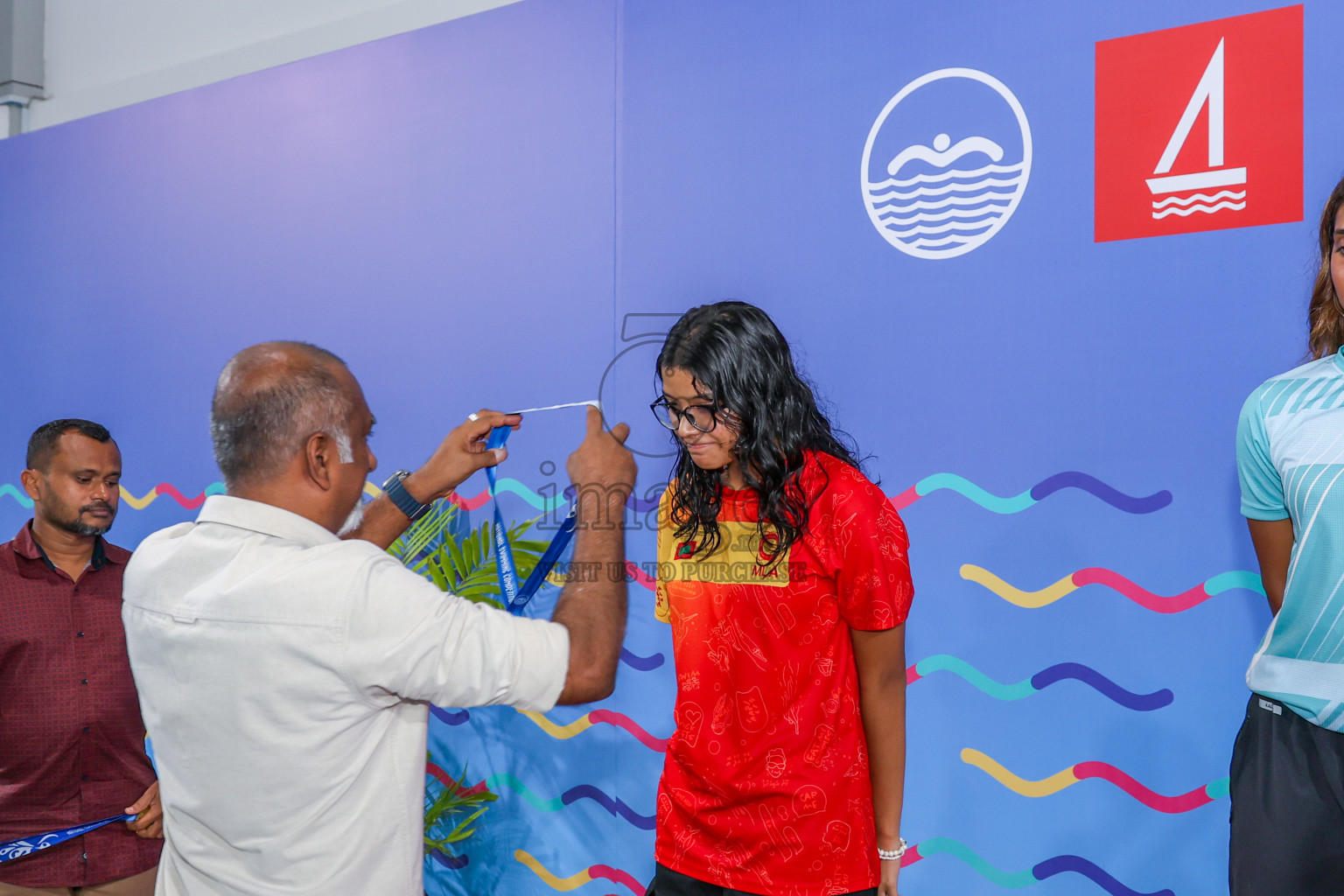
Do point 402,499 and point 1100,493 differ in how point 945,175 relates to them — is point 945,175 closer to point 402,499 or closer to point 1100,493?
point 1100,493

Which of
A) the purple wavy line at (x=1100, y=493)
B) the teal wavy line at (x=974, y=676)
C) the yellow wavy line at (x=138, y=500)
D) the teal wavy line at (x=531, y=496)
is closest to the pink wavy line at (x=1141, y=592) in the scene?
the purple wavy line at (x=1100, y=493)

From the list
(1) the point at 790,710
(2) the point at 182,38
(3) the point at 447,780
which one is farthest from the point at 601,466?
(2) the point at 182,38

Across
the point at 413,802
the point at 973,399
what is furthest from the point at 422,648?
the point at 973,399

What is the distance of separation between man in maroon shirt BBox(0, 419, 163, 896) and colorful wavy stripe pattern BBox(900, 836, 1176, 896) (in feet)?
6.02

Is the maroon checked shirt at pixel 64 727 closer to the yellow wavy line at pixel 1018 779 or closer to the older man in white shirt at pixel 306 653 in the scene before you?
the older man in white shirt at pixel 306 653

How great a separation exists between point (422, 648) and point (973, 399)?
146 centimetres

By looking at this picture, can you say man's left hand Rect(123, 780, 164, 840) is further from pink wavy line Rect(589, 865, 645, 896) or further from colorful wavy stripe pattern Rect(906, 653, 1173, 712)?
colorful wavy stripe pattern Rect(906, 653, 1173, 712)

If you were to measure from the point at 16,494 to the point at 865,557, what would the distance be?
12.9ft

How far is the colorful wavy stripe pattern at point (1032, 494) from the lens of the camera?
2.09 metres

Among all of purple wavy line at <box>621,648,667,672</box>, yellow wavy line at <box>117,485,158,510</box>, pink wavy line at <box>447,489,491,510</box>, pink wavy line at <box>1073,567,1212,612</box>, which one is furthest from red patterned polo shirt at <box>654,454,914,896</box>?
yellow wavy line at <box>117,485,158,510</box>

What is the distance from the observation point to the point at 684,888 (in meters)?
1.77

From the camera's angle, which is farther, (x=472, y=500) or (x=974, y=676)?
(x=472, y=500)

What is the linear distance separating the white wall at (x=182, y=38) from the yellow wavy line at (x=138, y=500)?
154 centimetres

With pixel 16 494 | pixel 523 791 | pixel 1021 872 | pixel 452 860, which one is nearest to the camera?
pixel 1021 872
